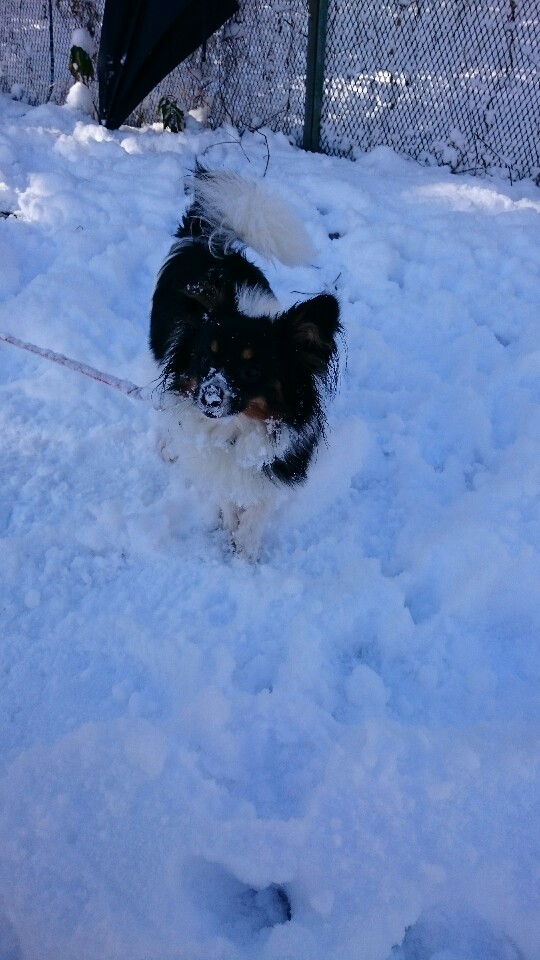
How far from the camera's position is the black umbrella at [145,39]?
490 centimetres

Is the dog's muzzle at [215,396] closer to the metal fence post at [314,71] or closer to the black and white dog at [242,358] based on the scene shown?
the black and white dog at [242,358]

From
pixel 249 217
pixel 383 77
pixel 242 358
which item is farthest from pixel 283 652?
pixel 383 77

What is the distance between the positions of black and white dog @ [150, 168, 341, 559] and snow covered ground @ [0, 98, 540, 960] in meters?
0.31

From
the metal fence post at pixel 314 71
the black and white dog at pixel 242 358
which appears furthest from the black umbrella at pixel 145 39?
the black and white dog at pixel 242 358

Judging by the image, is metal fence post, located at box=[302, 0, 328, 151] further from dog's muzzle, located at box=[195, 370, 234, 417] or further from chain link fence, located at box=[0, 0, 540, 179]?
dog's muzzle, located at box=[195, 370, 234, 417]

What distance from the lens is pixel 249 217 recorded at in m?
2.62

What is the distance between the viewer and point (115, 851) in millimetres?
1600

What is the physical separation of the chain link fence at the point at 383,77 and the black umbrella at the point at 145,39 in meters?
0.49

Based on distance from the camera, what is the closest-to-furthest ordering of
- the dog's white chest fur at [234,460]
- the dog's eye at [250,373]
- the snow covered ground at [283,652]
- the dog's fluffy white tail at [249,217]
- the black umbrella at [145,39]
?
the snow covered ground at [283,652] → the dog's eye at [250,373] → the dog's white chest fur at [234,460] → the dog's fluffy white tail at [249,217] → the black umbrella at [145,39]

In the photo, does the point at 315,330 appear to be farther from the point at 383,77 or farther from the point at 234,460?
the point at 383,77

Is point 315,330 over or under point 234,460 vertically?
over

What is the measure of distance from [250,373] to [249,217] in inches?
33.7

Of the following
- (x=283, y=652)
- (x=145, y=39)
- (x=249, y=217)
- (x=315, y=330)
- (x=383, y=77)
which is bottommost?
(x=283, y=652)

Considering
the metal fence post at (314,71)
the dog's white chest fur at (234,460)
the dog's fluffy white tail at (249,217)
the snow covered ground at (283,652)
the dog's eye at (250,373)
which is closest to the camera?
the snow covered ground at (283,652)
